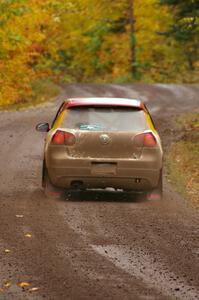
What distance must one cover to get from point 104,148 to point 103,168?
313mm

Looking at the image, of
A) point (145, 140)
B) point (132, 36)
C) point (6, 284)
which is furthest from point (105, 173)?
point (132, 36)

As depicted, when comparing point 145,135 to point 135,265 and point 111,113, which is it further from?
point 135,265

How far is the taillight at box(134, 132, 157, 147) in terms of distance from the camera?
14.3m

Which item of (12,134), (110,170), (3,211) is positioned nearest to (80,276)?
(3,211)

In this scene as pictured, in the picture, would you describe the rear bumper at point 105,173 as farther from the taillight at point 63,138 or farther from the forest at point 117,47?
the forest at point 117,47

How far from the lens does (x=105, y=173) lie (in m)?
14.2

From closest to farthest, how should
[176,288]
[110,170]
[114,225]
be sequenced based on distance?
[176,288] → [114,225] → [110,170]

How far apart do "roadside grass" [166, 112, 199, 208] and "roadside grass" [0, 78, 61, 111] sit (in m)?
11.4

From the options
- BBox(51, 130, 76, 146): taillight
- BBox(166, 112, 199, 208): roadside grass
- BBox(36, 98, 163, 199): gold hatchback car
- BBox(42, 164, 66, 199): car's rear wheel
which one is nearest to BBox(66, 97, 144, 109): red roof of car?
BBox(36, 98, 163, 199): gold hatchback car

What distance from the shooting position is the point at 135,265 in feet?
30.7

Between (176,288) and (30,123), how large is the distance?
73.0 feet

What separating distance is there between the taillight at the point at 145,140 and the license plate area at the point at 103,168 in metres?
0.51

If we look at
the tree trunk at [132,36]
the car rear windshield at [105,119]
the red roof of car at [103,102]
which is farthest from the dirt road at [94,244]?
the tree trunk at [132,36]

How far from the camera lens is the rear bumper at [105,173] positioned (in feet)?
46.5
